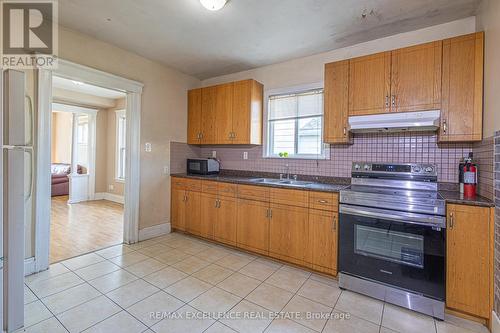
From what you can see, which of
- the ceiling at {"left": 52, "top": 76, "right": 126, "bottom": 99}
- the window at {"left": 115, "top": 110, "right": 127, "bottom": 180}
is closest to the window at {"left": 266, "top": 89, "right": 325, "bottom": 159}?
the ceiling at {"left": 52, "top": 76, "right": 126, "bottom": 99}

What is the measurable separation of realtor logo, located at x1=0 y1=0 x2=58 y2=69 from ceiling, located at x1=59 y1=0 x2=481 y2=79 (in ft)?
0.47

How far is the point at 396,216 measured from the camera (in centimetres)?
211

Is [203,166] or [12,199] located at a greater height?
[203,166]

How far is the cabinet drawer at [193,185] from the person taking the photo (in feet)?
11.8

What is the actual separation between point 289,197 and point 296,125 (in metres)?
1.20

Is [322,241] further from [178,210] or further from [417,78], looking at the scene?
[178,210]

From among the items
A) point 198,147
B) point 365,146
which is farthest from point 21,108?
point 365,146

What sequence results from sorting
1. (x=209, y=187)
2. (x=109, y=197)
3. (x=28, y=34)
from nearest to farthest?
1. (x=28, y=34)
2. (x=209, y=187)
3. (x=109, y=197)

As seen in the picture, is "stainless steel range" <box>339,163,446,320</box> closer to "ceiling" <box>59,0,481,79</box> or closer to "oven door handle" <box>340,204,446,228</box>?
"oven door handle" <box>340,204,446,228</box>

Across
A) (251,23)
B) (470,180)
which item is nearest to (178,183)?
(251,23)

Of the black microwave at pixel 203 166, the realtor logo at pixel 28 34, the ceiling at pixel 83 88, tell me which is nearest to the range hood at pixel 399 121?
the black microwave at pixel 203 166

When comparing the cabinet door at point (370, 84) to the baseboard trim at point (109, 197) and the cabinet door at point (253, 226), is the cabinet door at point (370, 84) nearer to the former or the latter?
the cabinet door at point (253, 226)

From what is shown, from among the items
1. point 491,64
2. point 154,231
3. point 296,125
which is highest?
point 491,64

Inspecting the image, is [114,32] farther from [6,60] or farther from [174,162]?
[174,162]
